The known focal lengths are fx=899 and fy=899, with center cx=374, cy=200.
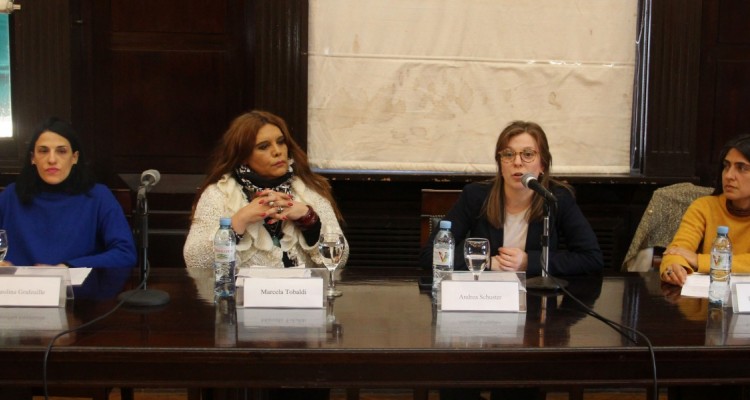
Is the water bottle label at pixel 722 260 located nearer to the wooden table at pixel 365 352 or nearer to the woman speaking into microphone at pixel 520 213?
the wooden table at pixel 365 352

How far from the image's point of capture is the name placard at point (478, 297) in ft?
6.79

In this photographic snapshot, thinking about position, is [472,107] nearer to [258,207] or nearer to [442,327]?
[258,207]

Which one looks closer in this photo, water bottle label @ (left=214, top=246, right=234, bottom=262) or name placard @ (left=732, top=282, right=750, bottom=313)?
name placard @ (left=732, top=282, right=750, bottom=313)

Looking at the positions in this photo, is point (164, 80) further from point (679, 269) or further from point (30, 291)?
point (679, 269)

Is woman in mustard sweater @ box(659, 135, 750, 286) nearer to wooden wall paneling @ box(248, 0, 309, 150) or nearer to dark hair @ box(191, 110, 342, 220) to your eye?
dark hair @ box(191, 110, 342, 220)

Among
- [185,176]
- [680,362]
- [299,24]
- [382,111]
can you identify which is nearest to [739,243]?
[680,362]

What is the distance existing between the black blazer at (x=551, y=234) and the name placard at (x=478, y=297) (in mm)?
585

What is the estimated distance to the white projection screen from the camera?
4.06m

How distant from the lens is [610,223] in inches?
164

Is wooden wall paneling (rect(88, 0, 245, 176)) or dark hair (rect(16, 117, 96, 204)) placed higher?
wooden wall paneling (rect(88, 0, 245, 176))

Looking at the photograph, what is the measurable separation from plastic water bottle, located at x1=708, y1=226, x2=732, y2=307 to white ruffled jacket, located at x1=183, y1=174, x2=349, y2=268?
107 cm

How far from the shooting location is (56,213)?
2939 millimetres

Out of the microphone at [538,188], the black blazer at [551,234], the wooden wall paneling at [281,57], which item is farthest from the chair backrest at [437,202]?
the wooden wall paneling at [281,57]

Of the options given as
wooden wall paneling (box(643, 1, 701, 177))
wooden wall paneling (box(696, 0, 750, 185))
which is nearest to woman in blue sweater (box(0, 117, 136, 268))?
wooden wall paneling (box(643, 1, 701, 177))
